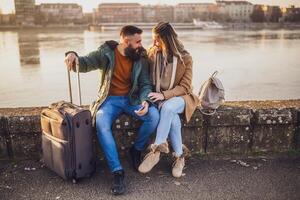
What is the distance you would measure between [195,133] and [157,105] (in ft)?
1.63

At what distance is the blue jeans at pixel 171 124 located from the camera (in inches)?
126

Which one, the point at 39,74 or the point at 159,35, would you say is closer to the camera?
the point at 159,35

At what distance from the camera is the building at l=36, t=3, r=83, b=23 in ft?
382

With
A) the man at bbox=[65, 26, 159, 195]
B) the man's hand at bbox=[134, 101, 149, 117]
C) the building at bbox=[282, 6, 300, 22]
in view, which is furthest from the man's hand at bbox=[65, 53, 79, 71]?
the building at bbox=[282, 6, 300, 22]

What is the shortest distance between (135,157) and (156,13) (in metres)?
128

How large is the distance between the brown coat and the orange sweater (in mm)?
368

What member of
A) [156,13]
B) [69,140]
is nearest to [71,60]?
[69,140]

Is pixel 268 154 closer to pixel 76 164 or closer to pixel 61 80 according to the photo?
pixel 76 164

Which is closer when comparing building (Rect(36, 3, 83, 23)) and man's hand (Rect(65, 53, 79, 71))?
man's hand (Rect(65, 53, 79, 71))

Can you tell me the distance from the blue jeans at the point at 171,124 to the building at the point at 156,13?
413 ft

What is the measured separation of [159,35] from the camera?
11.2 feet

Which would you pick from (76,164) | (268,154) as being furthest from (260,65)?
(76,164)

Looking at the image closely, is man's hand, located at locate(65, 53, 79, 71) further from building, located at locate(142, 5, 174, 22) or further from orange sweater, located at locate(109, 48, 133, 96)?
building, located at locate(142, 5, 174, 22)

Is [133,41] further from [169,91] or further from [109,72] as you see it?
[169,91]
